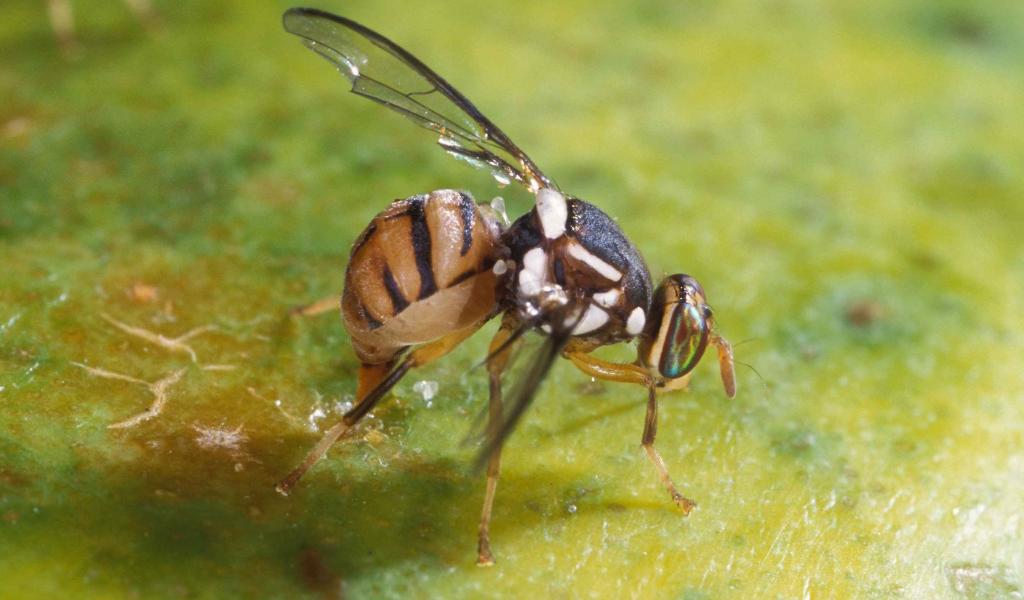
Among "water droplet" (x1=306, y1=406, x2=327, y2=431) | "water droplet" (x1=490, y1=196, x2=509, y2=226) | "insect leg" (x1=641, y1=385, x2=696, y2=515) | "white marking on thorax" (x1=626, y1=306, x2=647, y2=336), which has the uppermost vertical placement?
"water droplet" (x1=490, y1=196, x2=509, y2=226)

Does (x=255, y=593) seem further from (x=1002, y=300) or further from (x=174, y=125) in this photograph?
(x=1002, y=300)

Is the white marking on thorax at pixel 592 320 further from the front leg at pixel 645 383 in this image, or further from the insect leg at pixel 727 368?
the insect leg at pixel 727 368

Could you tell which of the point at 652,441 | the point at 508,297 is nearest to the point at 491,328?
the point at 508,297

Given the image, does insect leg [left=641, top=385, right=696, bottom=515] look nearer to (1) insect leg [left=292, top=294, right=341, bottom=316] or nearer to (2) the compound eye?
(2) the compound eye

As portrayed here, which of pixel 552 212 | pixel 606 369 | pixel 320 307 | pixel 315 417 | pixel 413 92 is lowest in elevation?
pixel 315 417

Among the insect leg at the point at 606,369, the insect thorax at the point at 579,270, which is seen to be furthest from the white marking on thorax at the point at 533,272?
the insect leg at the point at 606,369

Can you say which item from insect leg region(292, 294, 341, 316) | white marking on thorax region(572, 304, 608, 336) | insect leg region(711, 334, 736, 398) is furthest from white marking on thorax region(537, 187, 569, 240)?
insect leg region(292, 294, 341, 316)

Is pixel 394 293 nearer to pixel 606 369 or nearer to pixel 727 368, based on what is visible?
pixel 606 369
